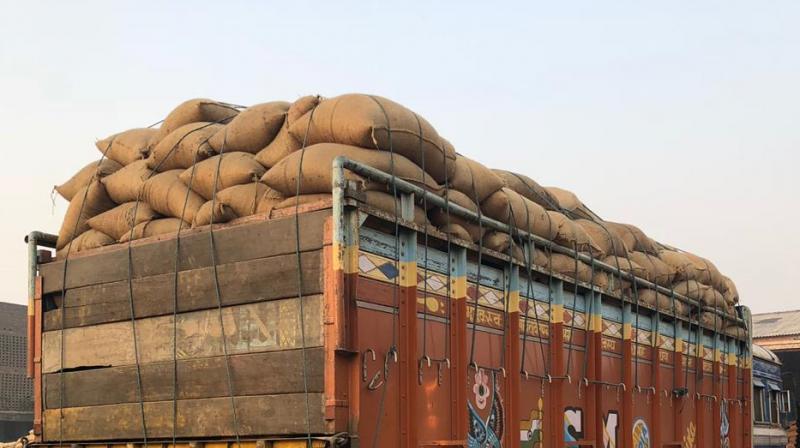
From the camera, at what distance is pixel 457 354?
5789mm

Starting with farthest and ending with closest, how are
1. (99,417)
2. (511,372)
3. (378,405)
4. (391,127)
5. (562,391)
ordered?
1. (562,391)
2. (511,372)
3. (99,417)
4. (391,127)
5. (378,405)

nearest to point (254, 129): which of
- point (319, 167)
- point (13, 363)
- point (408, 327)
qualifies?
point (319, 167)

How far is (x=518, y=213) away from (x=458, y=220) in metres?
0.91

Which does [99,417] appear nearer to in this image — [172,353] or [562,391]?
[172,353]

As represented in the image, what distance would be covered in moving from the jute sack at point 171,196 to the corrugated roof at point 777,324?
2391 centimetres

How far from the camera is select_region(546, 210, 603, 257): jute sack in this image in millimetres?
7301

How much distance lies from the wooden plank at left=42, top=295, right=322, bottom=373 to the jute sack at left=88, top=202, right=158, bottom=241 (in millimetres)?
690

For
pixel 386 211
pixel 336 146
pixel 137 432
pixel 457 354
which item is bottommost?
pixel 137 432

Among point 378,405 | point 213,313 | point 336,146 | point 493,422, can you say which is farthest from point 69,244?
point 493,422

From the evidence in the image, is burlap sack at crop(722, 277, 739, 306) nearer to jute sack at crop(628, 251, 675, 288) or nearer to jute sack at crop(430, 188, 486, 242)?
jute sack at crop(628, 251, 675, 288)

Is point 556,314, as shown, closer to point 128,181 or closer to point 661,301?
point 661,301

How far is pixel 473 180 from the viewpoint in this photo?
6301 millimetres

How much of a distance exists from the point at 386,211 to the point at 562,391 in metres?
2.57

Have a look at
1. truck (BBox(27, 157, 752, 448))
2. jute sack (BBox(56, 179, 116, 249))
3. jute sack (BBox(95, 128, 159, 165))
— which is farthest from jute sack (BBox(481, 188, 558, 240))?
jute sack (BBox(56, 179, 116, 249))
